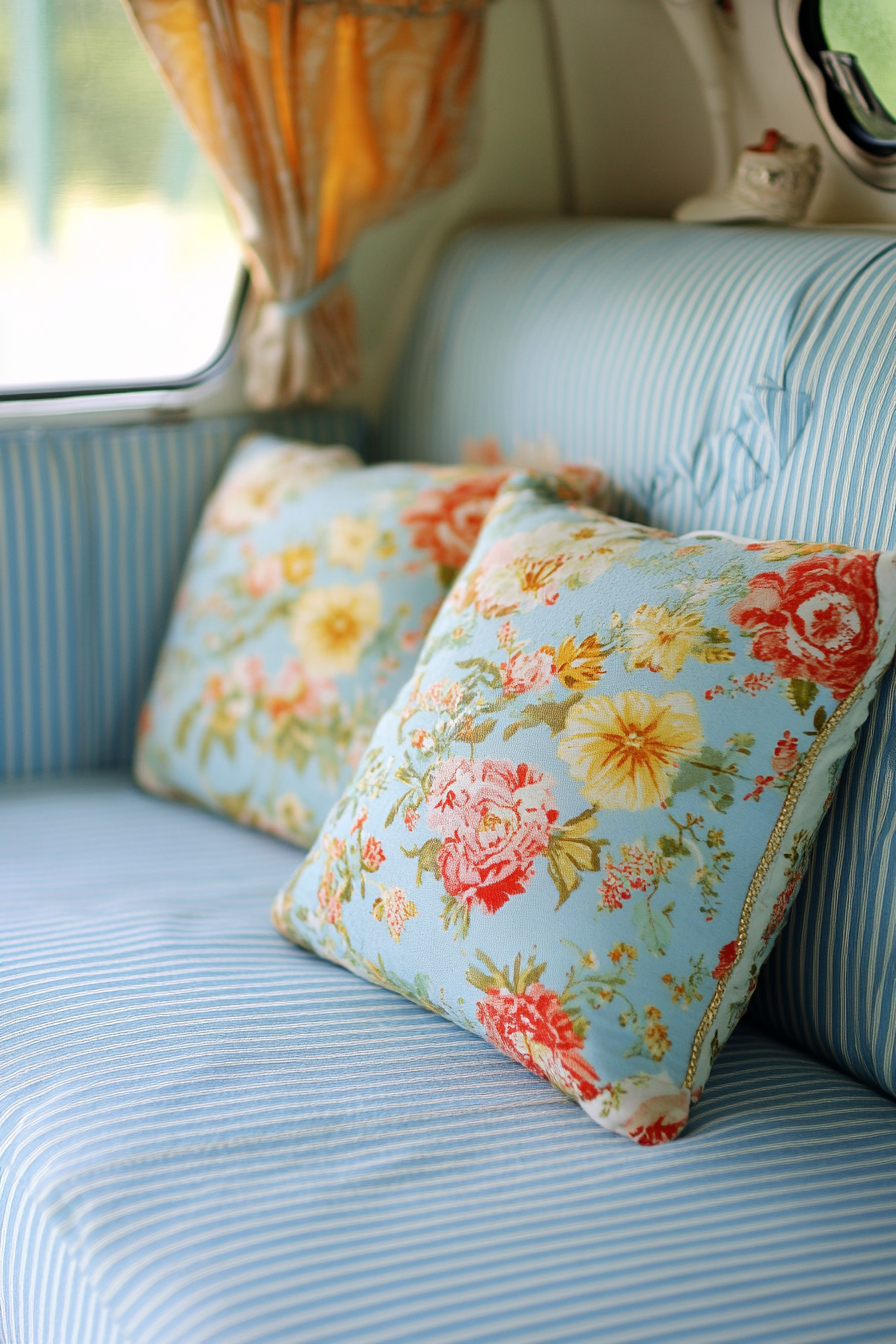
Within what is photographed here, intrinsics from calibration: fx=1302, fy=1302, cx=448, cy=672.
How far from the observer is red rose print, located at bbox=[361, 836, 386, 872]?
1.09 m

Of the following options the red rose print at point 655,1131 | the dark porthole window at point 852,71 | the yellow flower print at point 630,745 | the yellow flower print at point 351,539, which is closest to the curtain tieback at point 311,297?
the yellow flower print at point 351,539

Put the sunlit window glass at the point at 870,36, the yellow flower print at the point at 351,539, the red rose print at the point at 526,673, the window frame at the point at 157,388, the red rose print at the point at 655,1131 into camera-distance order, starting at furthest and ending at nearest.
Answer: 1. the window frame at the point at 157,388
2. the yellow flower print at the point at 351,539
3. the sunlit window glass at the point at 870,36
4. the red rose print at the point at 526,673
5. the red rose print at the point at 655,1131

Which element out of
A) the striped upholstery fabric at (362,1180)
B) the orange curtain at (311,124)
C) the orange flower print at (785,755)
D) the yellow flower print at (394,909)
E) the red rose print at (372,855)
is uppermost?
the orange curtain at (311,124)

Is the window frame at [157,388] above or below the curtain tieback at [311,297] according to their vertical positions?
below

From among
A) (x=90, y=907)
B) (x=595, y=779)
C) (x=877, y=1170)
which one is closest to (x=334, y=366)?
A: (x=90, y=907)

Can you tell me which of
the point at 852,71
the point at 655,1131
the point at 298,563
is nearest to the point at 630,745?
the point at 655,1131

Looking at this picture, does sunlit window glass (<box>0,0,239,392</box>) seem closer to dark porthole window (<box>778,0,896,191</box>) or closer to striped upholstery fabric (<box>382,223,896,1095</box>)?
striped upholstery fabric (<box>382,223,896,1095</box>)

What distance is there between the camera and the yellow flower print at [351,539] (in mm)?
1485

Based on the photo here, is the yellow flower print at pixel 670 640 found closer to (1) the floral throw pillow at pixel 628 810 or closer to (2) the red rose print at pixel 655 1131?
(1) the floral throw pillow at pixel 628 810

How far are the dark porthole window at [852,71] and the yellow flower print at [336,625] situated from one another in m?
0.72

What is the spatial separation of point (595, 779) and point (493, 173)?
1.32 m

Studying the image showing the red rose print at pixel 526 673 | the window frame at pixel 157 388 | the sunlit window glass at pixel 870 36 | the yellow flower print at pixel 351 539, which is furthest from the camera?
the window frame at pixel 157 388

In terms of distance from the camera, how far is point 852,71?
4.66ft

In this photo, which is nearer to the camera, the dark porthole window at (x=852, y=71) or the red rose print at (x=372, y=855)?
the red rose print at (x=372, y=855)
